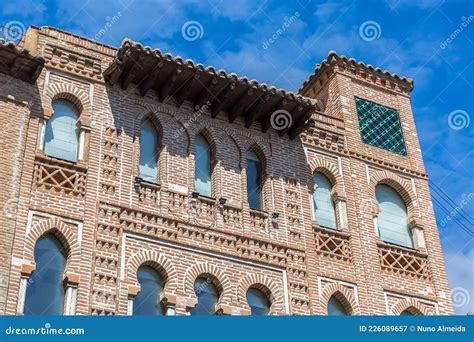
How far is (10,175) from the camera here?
15.6 metres

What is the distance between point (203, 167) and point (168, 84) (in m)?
1.81

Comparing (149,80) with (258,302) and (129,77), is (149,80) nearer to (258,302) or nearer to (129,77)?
(129,77)

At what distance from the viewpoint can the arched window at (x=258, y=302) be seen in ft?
54.7

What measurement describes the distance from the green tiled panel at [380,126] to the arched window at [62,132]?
687 cm

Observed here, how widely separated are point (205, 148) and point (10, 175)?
4330 mm

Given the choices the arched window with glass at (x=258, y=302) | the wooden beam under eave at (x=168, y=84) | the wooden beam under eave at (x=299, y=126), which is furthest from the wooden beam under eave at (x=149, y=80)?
the arched window with glass at (x=258, y=302)

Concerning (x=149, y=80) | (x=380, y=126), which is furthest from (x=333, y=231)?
(x=149, y=80)

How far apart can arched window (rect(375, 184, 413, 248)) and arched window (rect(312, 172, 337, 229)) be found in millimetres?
1110

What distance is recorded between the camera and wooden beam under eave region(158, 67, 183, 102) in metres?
17.7

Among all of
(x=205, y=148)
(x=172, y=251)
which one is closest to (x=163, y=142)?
Result: (x=205, y=148)

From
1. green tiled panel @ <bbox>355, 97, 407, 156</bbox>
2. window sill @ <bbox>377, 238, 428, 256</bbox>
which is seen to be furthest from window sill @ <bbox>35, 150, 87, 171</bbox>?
green tiled panel @ <bbox>355, 97, 407, 156</bbox>

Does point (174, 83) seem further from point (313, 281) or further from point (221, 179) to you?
point (313, 281)

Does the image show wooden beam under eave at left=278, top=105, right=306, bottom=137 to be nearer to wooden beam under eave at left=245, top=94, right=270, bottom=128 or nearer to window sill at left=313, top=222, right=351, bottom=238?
wooden beam under eave at left=245, top=94, right=270, bottom=128

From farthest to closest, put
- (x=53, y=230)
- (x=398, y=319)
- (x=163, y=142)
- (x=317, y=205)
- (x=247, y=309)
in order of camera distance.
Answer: (x=317, y=205)
(x=163, y=142)
(x=247, y=309)
(x=53, y=230)
(x=398, y=319)
